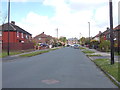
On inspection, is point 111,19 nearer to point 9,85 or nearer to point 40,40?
point 9,85

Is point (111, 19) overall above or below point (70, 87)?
above

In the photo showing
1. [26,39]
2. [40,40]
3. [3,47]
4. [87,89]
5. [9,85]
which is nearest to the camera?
[87,89]

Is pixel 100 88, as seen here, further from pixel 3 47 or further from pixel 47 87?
pixel 3 47

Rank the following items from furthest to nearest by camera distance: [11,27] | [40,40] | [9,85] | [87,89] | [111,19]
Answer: [40,40], [11,27], [111,19], [9,85], [87,89]

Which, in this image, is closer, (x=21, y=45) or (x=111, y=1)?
(x=111, y=1)

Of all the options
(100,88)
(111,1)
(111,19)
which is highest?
(111,1)

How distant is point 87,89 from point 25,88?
7.34 ft

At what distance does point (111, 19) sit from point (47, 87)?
9690 millimetres

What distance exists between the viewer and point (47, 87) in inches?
309

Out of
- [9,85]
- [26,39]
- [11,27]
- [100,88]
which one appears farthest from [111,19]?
[26,39]

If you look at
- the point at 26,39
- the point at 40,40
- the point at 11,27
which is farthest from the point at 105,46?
the point at 40,40

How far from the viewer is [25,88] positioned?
24.9 ft

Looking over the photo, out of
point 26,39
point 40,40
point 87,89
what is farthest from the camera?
point 40,40

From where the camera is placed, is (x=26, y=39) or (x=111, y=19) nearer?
(x=111, y=19)
